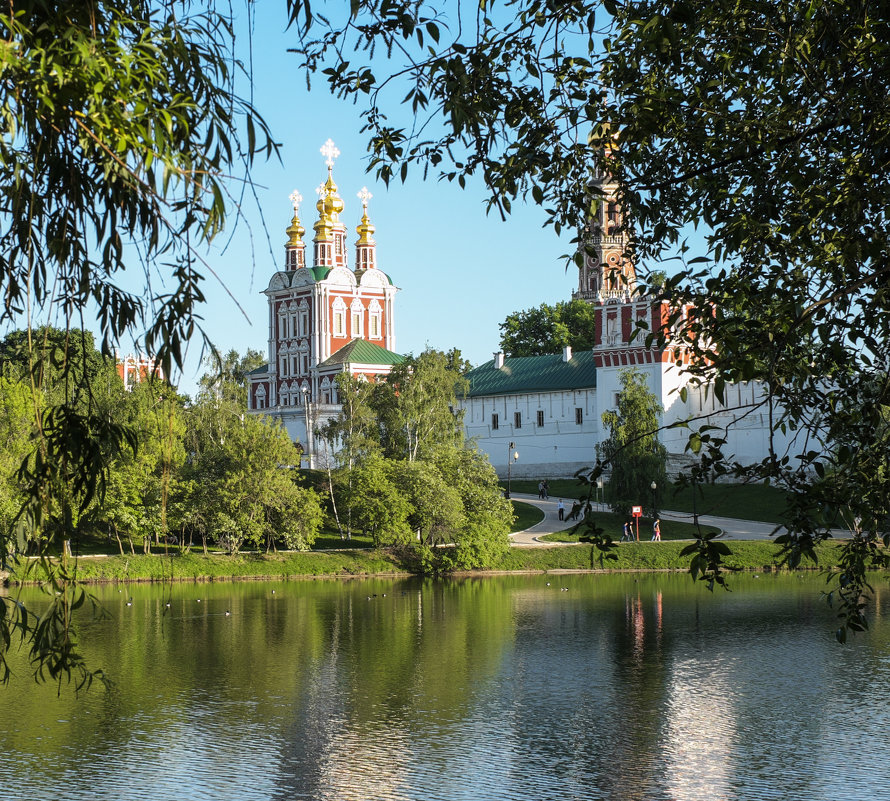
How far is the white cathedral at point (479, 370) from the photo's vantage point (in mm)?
71562

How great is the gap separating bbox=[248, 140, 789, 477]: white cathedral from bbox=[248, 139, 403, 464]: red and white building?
0.07 m

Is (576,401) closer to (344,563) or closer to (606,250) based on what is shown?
(606,250)

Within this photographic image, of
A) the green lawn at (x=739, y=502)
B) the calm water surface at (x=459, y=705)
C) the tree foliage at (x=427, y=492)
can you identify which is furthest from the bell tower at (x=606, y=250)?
the green lawn at (x=739, y=502)

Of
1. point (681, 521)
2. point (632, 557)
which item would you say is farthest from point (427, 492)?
point (681, 521)

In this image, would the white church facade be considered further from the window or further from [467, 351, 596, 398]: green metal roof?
the window

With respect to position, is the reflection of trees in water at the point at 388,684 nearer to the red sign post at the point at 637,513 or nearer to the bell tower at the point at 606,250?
the bell tower at the point at 606,250

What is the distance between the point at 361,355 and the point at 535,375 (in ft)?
39.0

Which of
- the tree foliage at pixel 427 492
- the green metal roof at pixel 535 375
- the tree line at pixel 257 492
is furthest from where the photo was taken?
the green metal roof at pixel 535 375

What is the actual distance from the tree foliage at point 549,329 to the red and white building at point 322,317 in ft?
35.6

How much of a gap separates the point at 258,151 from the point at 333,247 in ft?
278

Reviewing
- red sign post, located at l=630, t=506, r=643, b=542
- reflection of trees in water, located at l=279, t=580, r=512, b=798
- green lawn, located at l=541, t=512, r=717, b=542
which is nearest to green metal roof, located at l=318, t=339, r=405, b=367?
green lawn, located at l=541, t=512, r=717, b=542

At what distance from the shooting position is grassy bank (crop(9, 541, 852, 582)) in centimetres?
4466

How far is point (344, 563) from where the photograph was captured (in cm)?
4800

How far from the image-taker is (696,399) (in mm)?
71125
